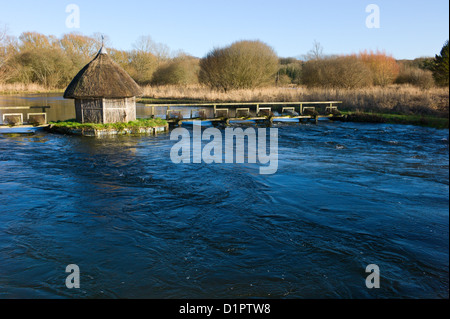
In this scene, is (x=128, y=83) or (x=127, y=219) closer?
(x=127, y=219)

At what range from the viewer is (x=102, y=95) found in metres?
17.0

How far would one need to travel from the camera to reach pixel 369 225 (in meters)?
7.02

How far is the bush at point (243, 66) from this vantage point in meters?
36.1

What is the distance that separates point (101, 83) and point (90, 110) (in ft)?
4.45

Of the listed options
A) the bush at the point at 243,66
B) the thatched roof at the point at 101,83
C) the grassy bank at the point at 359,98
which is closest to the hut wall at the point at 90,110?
the thatched roof at the point at 101,83

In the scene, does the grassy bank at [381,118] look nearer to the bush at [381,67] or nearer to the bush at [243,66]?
the bush at [381,67]

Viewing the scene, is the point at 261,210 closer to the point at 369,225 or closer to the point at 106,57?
the point at 369,225

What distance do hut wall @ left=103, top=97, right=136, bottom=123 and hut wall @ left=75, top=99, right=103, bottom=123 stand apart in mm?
238

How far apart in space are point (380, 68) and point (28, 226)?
3283cm

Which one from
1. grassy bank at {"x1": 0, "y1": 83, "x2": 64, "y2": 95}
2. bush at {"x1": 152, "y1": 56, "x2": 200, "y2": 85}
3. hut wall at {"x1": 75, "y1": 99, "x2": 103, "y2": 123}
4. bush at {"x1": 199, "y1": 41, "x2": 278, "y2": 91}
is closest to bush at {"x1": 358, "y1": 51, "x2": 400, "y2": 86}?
bush at {"x1": 199, "y1": 41, "x2": 278, "y2": 91}

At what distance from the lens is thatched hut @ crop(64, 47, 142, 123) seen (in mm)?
17125

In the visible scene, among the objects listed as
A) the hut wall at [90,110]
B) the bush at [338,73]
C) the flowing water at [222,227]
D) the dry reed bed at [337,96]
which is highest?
the bush at [338,73]
